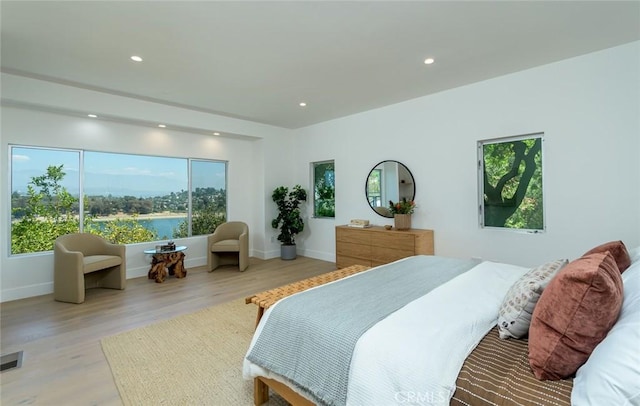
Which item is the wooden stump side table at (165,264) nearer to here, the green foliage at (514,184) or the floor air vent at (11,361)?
the floor air vent at (11,361)

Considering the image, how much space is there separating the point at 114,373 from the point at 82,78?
3.44 metres

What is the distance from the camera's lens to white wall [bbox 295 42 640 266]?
2.91 meters

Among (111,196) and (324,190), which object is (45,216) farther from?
(324,190)

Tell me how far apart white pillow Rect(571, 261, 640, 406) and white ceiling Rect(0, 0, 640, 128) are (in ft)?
7.72

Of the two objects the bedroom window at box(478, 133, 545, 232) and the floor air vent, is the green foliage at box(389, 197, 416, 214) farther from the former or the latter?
the floor air vent

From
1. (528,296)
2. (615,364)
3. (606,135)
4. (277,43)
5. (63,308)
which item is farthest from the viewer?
(63,308)

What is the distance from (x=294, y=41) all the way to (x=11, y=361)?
3.64 m

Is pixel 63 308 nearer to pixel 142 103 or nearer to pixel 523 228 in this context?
pixel 142 103

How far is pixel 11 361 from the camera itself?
2324 mm

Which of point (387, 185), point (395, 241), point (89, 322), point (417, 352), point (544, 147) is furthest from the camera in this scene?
point (387, 185)

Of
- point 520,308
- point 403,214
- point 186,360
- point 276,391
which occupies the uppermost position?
point 403,214

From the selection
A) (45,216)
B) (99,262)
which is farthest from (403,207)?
(45,216)

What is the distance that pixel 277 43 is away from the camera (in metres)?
2.75

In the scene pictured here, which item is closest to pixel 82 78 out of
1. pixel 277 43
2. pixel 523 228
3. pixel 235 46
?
pixel 235 46
